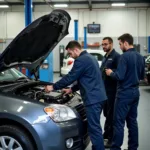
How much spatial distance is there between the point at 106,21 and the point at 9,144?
18.1m

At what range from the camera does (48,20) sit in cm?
359

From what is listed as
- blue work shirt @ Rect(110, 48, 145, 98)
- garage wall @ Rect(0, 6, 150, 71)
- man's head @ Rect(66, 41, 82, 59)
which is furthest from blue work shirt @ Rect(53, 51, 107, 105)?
garage wall @ Rect(0, 6, 150, 71)

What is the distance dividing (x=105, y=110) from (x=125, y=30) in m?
16.6

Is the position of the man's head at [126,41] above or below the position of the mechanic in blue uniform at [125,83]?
above

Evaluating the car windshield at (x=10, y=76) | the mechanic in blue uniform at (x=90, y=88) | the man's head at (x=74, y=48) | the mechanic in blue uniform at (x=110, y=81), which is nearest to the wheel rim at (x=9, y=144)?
the mechanic in blue uniform at (x=90, y=88)

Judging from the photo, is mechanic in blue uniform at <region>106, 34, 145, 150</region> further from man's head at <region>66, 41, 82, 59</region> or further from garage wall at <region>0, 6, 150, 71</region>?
garage wall at <region>0, 6, 150, 71</region>

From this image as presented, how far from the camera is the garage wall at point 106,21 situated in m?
20.2

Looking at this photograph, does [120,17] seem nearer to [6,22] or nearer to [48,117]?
[6,22]

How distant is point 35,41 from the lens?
12.9 ft

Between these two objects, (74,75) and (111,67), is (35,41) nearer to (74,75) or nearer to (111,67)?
(74,75)

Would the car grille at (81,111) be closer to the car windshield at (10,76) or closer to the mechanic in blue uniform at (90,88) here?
the mechanic in blue uniform at (90,88)

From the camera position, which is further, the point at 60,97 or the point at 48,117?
the point at 60,97

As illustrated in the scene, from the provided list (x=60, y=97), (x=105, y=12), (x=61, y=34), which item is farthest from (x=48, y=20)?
(x=105, y=12)

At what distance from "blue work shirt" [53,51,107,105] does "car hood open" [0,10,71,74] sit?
1.95ft
